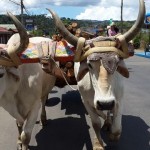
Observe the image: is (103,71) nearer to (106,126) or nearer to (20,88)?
(20,88)

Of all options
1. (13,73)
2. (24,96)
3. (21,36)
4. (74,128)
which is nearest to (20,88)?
(24,96)

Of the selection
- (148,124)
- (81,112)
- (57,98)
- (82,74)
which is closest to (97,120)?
(82,74)

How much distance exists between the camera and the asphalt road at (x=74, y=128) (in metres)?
6.28

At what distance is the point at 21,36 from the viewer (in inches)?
187

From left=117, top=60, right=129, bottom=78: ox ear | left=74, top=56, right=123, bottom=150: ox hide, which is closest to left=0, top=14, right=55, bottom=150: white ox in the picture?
left=74, top=56, right=123, bottom=150: ox hide

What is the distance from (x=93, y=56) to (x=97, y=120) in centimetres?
135

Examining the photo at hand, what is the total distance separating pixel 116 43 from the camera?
4789 millimetres

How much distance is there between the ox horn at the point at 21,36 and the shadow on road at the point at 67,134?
198 centimetres

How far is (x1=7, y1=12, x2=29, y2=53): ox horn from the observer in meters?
4.60

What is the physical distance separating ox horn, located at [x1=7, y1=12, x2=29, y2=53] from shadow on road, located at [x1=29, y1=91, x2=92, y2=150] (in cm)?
198

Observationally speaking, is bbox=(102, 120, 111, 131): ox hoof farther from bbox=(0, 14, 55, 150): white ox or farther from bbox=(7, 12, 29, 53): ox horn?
bbox=(7, 12, 29, 53): ox horn

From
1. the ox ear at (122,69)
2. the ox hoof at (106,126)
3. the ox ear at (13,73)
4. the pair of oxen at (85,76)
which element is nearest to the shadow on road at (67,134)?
the ox hoof at (106,126)

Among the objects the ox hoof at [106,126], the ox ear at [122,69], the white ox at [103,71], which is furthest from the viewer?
the ox hoof at [106,126]

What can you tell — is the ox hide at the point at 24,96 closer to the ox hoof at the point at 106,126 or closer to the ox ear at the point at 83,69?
the ox ear at the point at 83,69
